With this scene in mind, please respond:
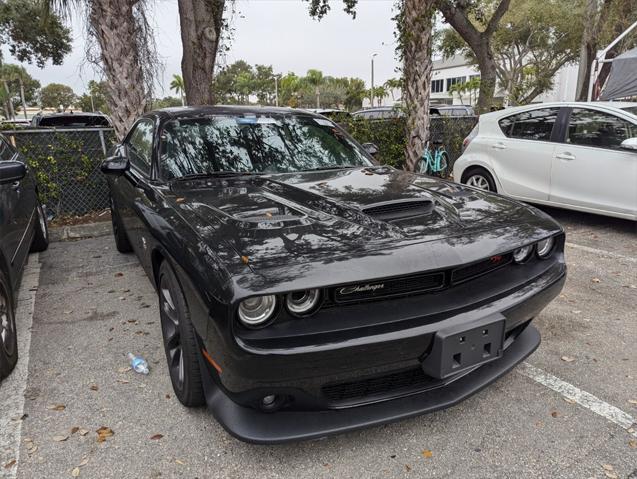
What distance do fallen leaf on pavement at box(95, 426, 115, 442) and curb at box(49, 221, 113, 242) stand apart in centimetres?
450

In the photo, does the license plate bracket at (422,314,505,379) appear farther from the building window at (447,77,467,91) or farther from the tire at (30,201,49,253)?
the building window at (447,77,467,91)

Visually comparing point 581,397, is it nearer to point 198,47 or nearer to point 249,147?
point 249,147

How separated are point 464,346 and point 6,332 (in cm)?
272

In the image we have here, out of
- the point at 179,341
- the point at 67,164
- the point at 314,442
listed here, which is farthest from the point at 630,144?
the point at 67,164

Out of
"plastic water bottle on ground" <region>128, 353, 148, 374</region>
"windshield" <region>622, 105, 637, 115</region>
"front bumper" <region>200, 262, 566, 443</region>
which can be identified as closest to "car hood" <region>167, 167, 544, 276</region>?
"front bumper" <region>200, 262, 566, 443</region>

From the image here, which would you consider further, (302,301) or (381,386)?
(381,386)

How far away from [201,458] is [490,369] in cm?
149

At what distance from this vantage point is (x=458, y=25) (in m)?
14.7

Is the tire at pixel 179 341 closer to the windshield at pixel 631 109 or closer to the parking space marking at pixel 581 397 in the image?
the parking space marking at pixel 581 397

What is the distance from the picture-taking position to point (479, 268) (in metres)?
2.30

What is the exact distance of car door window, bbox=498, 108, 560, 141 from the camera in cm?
620

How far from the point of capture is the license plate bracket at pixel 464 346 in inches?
76.7

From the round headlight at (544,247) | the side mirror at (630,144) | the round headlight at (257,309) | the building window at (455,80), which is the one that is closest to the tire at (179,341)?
the round headlight at (257,309)

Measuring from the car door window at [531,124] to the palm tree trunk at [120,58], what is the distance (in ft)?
17.8
